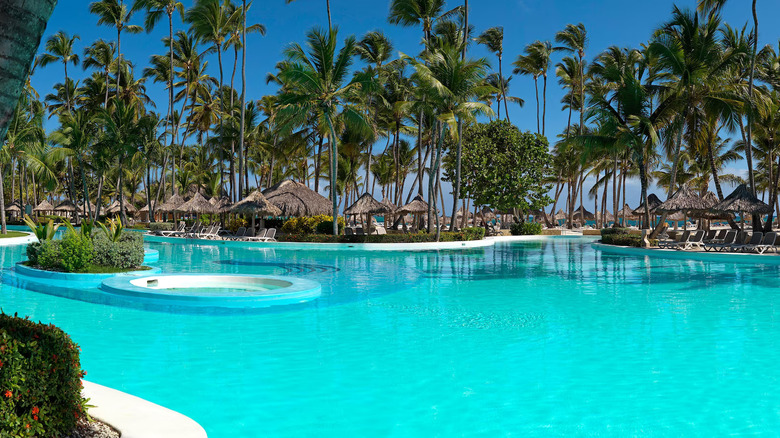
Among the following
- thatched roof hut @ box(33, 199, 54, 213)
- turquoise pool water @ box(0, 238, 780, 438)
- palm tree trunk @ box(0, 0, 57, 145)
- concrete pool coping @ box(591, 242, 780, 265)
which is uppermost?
thatched roof hut @ box(33, 199, 54, 213)

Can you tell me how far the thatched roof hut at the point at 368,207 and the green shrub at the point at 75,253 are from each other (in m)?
17.9

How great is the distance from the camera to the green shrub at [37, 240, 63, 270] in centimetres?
1301

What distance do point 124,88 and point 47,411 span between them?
47.1m

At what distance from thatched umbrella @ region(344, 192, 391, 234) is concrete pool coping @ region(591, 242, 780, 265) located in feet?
39.0

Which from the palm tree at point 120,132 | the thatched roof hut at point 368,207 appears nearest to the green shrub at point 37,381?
the thatched roof hut at point 368,207

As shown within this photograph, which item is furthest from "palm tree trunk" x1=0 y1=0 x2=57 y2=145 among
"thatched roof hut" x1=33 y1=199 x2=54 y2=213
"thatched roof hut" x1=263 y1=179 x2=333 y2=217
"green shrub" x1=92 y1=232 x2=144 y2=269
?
"thatched roof hut" x1=33 y1=199 x2=54 y2=213

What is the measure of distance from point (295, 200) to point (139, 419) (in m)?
28.0

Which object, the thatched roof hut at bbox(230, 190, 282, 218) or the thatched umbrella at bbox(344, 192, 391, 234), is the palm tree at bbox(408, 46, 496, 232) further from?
the thatched roof hut at bbox(230, 190, 282, 218)

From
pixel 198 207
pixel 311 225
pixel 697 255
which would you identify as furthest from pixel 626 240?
pixel 198 207

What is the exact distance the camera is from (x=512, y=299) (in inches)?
423

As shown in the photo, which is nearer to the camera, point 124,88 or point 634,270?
point 634,270

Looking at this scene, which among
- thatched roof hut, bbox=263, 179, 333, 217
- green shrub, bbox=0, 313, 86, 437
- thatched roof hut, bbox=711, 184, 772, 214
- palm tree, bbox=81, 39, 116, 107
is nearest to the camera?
green shrub, bbox=0, 313, 86, 437

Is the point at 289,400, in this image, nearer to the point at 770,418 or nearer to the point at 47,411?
the point at 47,411

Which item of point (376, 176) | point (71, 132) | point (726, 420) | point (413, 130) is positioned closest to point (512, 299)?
point (726, 420)
